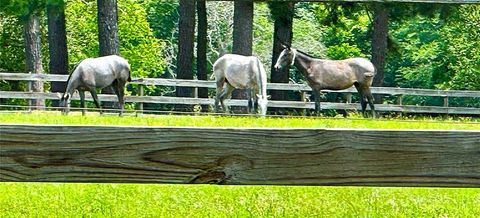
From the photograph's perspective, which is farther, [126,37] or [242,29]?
[126,37]

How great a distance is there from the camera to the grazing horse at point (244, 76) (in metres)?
20.4

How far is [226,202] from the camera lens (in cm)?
571

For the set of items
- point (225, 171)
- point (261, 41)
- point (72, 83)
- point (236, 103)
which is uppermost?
point (261, 41)

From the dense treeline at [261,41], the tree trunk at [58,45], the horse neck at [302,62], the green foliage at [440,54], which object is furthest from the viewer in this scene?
the green foliage at [440,54]

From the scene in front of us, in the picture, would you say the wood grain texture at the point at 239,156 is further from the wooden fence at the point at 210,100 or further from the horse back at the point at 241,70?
the wooden fence at the point at 210,100

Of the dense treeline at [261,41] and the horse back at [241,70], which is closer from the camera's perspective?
the horse back at [241,70]

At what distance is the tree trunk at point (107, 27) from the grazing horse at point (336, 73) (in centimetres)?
591

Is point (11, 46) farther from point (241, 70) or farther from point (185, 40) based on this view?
point (241, 70)

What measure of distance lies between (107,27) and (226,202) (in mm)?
20972

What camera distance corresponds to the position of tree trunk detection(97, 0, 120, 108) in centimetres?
2605

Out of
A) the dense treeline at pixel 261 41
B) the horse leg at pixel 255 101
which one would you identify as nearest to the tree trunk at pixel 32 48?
the dense treeline at pixel 261 41

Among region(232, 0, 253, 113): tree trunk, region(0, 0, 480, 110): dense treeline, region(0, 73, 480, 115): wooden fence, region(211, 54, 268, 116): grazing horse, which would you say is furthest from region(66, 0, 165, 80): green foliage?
region(211, 54, 268, 116): grazing horse

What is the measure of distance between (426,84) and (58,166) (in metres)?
53.1

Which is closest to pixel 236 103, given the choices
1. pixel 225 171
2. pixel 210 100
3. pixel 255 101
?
pixel 210 100
